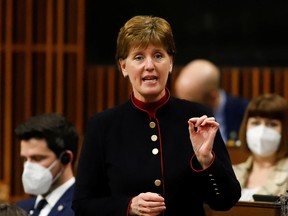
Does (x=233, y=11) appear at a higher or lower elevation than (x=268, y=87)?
higher

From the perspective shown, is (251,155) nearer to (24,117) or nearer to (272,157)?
(272,157)

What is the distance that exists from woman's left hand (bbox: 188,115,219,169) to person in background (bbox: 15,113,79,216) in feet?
4.08

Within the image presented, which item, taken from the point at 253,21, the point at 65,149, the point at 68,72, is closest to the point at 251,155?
the point at 65,149

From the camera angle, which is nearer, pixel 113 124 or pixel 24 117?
pixel 113 124

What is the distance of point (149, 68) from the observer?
8.11 feet

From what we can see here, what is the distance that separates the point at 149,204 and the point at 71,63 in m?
4.51

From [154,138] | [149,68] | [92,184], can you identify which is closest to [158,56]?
[149,68]

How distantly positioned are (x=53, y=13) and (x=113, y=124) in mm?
4291

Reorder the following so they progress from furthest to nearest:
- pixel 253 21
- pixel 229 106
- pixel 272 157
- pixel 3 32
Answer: pixel 3 32 < pixel 253 21 < pixel 229 106 < pixel 272 157

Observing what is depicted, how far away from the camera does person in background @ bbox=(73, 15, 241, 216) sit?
7.98 ft

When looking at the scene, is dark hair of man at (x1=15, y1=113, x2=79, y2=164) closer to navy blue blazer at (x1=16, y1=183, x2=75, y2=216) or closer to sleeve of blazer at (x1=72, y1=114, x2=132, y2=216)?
navy blue blazer at (x1=16, y1=183, x2=75, y2=216)

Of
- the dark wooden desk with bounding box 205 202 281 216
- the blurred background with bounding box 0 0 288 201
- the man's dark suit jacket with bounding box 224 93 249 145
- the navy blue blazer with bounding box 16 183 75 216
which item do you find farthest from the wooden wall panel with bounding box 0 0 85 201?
the dark wooden desk with bounding box 205 202 281 216

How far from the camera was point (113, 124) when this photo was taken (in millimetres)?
2600

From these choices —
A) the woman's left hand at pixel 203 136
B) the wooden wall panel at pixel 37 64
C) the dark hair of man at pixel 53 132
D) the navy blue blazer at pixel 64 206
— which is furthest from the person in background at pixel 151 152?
the wooden wall panel at pixel 37 64
